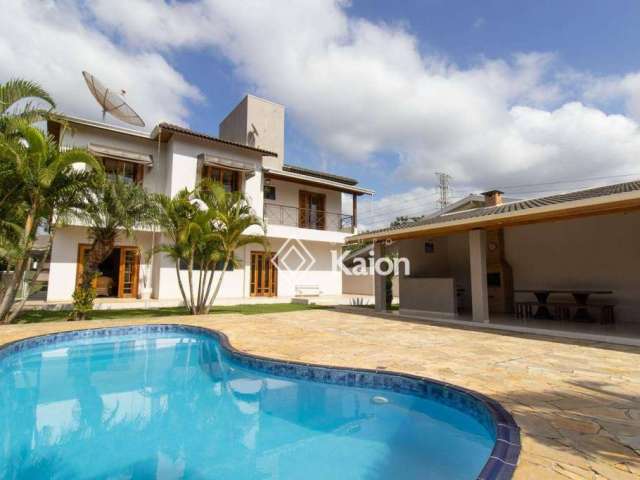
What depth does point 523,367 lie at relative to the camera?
579 centimetres

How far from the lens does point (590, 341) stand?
26.0 feet

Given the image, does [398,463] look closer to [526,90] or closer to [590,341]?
[590,341]

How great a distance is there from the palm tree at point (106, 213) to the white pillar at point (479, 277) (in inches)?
434

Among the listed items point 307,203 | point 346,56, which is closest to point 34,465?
point 346,56

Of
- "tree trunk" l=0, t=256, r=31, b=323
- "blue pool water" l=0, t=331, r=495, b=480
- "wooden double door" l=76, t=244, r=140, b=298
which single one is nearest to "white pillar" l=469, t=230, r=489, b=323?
"blue pool water" l=0, t=331, r=495, b=480

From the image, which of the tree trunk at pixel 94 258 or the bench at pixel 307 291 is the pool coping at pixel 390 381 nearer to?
the tree trunk at pixel 94 258

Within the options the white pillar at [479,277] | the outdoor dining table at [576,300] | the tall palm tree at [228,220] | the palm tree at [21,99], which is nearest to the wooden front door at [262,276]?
the tall palm tree at [228,220]

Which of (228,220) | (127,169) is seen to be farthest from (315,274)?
(127,169)

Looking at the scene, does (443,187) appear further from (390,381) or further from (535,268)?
(390,381)

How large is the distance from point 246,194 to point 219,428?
587 inches

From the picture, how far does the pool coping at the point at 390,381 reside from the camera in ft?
9.60

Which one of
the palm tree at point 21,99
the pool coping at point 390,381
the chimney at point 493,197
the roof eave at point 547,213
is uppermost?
the palm tree at point 21,99

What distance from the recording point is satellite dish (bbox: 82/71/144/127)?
51.7 feet

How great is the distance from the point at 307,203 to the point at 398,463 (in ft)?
62.4
